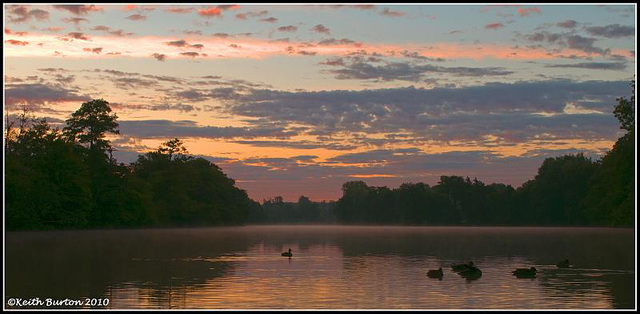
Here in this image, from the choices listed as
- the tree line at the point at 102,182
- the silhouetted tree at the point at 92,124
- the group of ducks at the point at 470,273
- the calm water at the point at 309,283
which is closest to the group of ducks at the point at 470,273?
the group of ducks at the point at 470,273

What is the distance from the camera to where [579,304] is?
2794 cm

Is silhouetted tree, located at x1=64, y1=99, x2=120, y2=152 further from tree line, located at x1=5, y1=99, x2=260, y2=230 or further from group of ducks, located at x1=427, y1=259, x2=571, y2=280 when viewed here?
group of ducks, located at x1=427, y1=259, x2=571, y2=280

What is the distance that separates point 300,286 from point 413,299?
240 inches

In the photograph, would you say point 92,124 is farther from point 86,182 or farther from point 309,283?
point 309,283

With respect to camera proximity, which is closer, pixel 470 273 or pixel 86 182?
pixel 470 273

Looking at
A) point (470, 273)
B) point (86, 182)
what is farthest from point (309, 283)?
point (86, 182)

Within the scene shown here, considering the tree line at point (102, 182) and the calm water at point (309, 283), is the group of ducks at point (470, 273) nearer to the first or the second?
the calm water at point (309, 283)

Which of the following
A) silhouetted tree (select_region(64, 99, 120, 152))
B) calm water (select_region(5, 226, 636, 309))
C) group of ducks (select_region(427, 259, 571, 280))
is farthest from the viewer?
silhouetted tree (select_region(64, 99, 120, 152))

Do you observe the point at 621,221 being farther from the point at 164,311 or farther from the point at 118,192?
the point at 164,311

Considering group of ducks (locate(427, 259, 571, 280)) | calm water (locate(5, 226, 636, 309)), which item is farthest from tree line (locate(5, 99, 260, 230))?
group of ducks (locate(427, 259, 571, 280))

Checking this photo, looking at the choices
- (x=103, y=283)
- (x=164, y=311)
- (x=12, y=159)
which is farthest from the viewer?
(x=12, y=159)

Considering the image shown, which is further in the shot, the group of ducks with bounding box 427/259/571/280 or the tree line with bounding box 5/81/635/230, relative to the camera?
the tree line with bounding box 5/81/635/230

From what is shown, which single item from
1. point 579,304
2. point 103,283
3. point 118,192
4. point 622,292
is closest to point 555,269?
point 622,292

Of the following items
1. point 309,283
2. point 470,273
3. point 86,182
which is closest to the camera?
point 309,283
